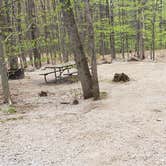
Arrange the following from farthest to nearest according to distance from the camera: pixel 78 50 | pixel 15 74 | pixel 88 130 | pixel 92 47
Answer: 1. pixel 15 74
2. pixel 78 50
3. pixel 92 47
4. pixel 88 130

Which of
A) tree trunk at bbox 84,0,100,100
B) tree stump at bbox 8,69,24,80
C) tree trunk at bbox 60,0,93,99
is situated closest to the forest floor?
tree trunk at bbox 84,0,100,100

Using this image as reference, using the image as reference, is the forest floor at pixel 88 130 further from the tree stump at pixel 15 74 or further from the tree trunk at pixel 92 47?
the tree stump at pixel 15 74

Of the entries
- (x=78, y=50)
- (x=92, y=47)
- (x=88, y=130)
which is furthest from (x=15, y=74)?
(x=88, y=130)

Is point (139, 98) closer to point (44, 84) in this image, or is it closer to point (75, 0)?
point (75, 0)

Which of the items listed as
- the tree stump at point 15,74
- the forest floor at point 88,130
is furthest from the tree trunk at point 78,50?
the tree stump at point 15,74

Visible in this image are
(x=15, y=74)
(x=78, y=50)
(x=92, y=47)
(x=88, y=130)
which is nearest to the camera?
(x=88, y=130)

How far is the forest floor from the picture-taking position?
4602mm

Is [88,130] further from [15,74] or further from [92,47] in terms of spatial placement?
[15,74]

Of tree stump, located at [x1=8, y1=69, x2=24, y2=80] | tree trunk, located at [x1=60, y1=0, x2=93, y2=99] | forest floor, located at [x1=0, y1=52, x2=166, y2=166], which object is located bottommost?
forest floor, located at [x1=0, y1=52, x2=166, y2=166]

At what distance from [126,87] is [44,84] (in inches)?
152

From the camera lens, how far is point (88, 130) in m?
5.95

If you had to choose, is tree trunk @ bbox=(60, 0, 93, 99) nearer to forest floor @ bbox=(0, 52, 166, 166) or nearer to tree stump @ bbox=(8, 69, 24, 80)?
forest floor @ bbox=(0, 52, 166, 166)

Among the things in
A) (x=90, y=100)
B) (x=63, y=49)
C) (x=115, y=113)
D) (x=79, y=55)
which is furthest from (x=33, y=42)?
(x=63, y=49)

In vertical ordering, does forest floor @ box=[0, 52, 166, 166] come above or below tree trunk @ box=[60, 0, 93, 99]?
below
